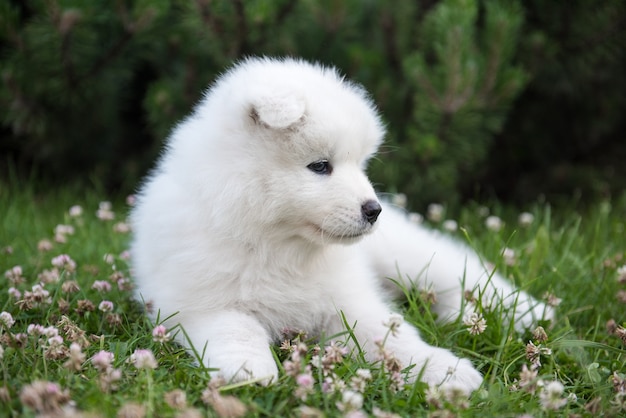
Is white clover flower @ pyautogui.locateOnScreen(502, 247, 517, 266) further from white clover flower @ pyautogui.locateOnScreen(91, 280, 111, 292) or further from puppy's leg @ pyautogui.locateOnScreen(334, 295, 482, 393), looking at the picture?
white clover flower @ pyautogui.locateOnScreen(91, 280, 111, 292)

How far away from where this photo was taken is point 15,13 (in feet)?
16.0

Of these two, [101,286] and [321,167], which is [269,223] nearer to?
[321,167]

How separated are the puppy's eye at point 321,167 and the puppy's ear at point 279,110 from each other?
0.18 meters

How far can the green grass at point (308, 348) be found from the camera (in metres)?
2.21

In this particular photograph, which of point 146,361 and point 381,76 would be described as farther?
point 381,76

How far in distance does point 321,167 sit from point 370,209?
237 mm

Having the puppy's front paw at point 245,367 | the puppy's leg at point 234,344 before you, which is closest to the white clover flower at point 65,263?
the puppy's leg at point 234,344

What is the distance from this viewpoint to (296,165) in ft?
8.75

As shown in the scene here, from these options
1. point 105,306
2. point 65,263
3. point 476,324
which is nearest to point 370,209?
point 476,324

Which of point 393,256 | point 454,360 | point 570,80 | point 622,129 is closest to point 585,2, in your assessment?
point 570,80

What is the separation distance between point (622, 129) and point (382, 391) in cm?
474

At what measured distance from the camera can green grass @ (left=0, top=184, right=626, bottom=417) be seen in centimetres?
221

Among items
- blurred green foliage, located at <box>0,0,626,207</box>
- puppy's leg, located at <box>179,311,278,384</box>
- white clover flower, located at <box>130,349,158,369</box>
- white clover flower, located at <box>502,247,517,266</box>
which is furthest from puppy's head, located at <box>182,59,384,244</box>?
blurred green foliage, located at <box>0,0,626,207</box>

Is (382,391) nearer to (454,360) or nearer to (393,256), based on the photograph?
(454,360)
